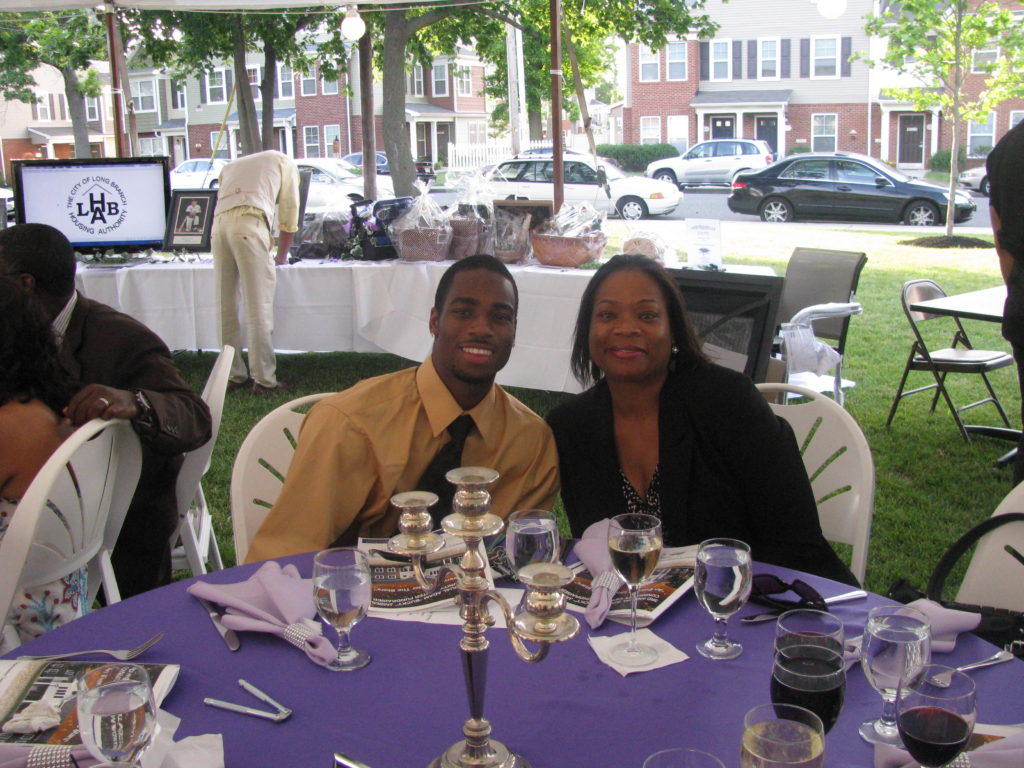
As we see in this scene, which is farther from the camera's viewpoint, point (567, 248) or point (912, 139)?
point (912, 139)

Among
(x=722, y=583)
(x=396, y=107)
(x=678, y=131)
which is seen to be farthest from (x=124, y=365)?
(x=678, y=131)

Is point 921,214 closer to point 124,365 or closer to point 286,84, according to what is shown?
point 124,365

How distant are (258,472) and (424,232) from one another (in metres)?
Result: 3.73

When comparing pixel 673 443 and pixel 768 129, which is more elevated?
pixel 768 129

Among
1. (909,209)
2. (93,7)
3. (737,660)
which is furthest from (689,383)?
(909,209)

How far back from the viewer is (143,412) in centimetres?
235

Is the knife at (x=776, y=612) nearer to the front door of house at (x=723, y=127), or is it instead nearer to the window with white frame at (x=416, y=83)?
the front door of house at (x=723, y=127)

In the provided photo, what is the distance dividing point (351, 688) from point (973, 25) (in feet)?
45.3

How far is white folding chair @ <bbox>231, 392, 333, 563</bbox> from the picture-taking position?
231cm

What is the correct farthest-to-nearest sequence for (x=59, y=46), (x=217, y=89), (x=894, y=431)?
(x=217, y=89) < (x=59, y=46) < (x=894, y=431)

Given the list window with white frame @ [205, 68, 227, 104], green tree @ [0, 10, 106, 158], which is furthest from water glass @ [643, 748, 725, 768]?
window with white frame @ [205, 68, 227, 104]

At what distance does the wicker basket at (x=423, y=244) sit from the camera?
596cm

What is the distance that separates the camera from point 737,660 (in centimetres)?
147

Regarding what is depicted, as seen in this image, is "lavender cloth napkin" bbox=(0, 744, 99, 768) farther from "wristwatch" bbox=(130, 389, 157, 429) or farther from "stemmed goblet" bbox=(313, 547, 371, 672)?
"wristwatch" bbox=(130, 389, 157, 429)
